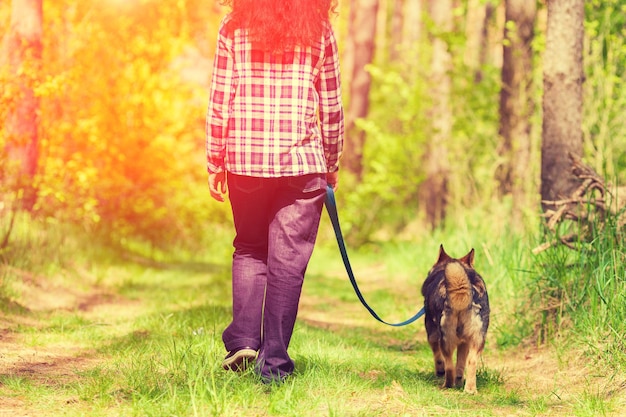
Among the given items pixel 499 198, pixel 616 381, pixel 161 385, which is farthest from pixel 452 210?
pixel 161 385

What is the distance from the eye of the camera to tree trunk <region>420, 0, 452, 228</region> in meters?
13.8

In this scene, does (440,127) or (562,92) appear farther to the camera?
(440,127)

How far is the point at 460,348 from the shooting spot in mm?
4969

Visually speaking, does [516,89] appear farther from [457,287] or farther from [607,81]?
[457,287]

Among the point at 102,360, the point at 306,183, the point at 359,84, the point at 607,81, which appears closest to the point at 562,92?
the point at 607,81

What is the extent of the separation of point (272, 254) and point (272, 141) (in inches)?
23.5

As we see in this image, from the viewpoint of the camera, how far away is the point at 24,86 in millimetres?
8883

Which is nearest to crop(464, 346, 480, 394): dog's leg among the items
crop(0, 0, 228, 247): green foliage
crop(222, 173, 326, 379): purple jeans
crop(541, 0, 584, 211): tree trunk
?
crop(222, 173, 326, 379): purple jeans

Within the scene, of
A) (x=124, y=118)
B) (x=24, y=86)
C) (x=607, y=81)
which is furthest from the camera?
(x=124, y=118)

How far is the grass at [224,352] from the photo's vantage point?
404 centimetres

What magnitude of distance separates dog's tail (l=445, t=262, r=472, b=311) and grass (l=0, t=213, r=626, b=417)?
50 centimetres

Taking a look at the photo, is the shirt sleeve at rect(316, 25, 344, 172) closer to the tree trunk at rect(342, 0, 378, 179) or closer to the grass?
the grass

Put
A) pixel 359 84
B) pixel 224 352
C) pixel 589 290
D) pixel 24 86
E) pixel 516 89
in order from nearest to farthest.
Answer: pixel 224 352
pixel 589 290
pixel 24 86
pixel 516 89
pixel 359 84

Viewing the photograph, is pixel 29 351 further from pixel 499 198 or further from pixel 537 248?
pixel 499 198
